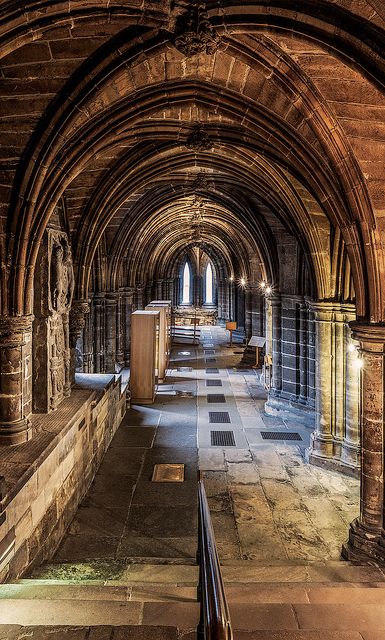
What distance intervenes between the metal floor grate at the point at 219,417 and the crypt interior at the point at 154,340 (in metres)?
0.09

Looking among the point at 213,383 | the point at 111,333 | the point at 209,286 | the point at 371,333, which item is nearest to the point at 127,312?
the point at 111,333

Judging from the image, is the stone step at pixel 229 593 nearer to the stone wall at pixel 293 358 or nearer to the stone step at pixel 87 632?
the stone step at pixel 87 632

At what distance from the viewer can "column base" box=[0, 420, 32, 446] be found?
21.0 feet

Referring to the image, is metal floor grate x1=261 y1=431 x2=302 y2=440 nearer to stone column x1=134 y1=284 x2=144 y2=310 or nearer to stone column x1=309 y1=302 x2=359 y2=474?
stone column x1=309 y1=302 x2=359 y2=474

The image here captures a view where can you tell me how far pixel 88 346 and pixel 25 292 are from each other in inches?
271

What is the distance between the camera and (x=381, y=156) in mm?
5664

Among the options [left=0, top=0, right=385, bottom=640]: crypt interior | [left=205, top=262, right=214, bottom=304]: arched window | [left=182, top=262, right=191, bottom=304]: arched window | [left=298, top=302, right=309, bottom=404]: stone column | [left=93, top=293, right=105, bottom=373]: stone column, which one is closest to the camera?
[left=0, top=0, right=385, bottom=640]: crypt interior

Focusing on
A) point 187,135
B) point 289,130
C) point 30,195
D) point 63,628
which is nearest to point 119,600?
point 63,628

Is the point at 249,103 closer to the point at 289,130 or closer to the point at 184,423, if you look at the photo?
the point at 289,130

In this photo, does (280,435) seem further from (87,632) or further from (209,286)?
(209,286)

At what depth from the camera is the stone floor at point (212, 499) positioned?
19.7 feet

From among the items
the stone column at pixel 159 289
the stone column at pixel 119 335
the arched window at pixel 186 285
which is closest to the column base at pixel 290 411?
the stone column at pixel 119 335

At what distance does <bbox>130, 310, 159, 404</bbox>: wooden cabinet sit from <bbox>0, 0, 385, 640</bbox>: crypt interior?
2.9 inches

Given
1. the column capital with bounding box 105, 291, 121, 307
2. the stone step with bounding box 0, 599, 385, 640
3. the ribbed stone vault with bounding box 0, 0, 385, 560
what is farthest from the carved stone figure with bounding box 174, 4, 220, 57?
the column capital with bounding box 105, 291, 121, 307
